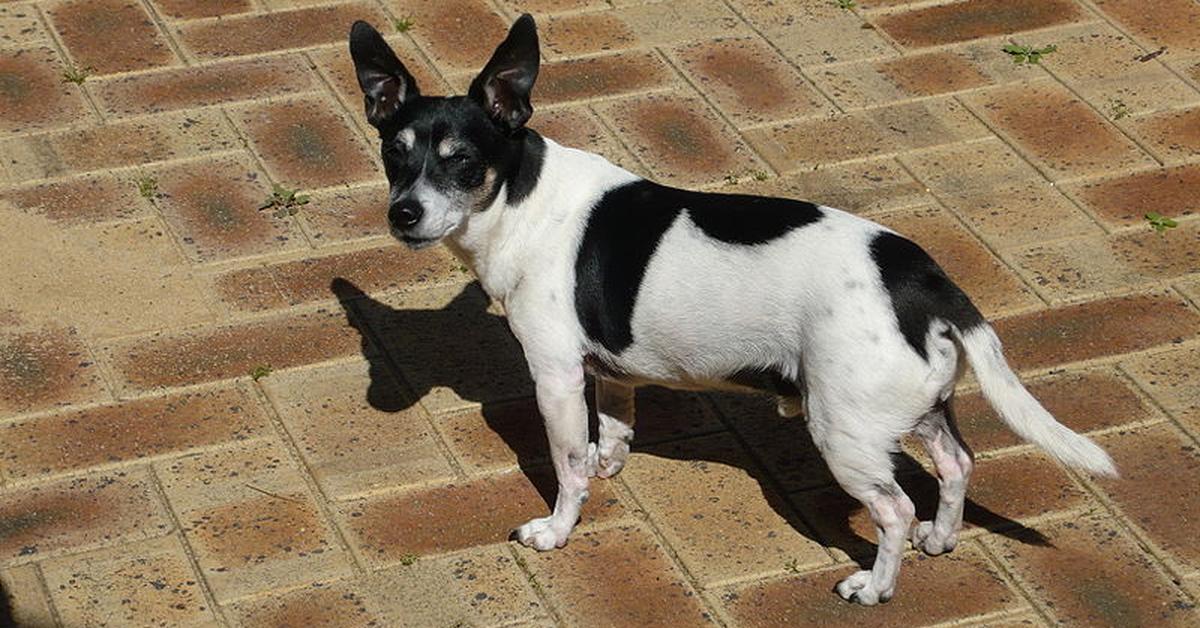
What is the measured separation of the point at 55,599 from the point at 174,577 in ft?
1.13

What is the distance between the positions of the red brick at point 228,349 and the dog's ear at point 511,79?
141 cm

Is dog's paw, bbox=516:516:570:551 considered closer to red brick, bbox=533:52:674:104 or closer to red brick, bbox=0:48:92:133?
red brick, bbox=533:52:674:104

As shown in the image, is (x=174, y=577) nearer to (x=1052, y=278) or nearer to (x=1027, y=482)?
(x=1027, y=482)

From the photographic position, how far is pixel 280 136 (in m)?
7.86

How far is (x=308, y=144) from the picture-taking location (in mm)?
7824

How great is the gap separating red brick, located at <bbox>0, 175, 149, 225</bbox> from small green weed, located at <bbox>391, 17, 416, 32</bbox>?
164 centimetres

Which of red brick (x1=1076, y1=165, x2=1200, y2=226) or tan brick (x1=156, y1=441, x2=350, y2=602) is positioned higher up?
red brick (x1=1076, y1=165, x2=1200, y2=226)

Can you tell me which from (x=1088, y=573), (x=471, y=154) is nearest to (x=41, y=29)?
(x=471, y=154)

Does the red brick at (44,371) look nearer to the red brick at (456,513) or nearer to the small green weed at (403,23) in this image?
the red brick at (456,513)

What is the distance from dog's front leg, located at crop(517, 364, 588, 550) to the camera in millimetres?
5656

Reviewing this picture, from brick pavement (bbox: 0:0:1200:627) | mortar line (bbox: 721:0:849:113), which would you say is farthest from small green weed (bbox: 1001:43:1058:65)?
mortar line (bbox: 721:0:849:113)

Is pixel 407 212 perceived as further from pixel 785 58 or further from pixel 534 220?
pixel 785 58

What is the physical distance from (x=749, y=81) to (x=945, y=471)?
317 cm

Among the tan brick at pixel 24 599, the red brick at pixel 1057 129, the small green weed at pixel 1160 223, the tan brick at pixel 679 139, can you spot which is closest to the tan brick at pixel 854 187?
the tan brick at pixel 679 139
